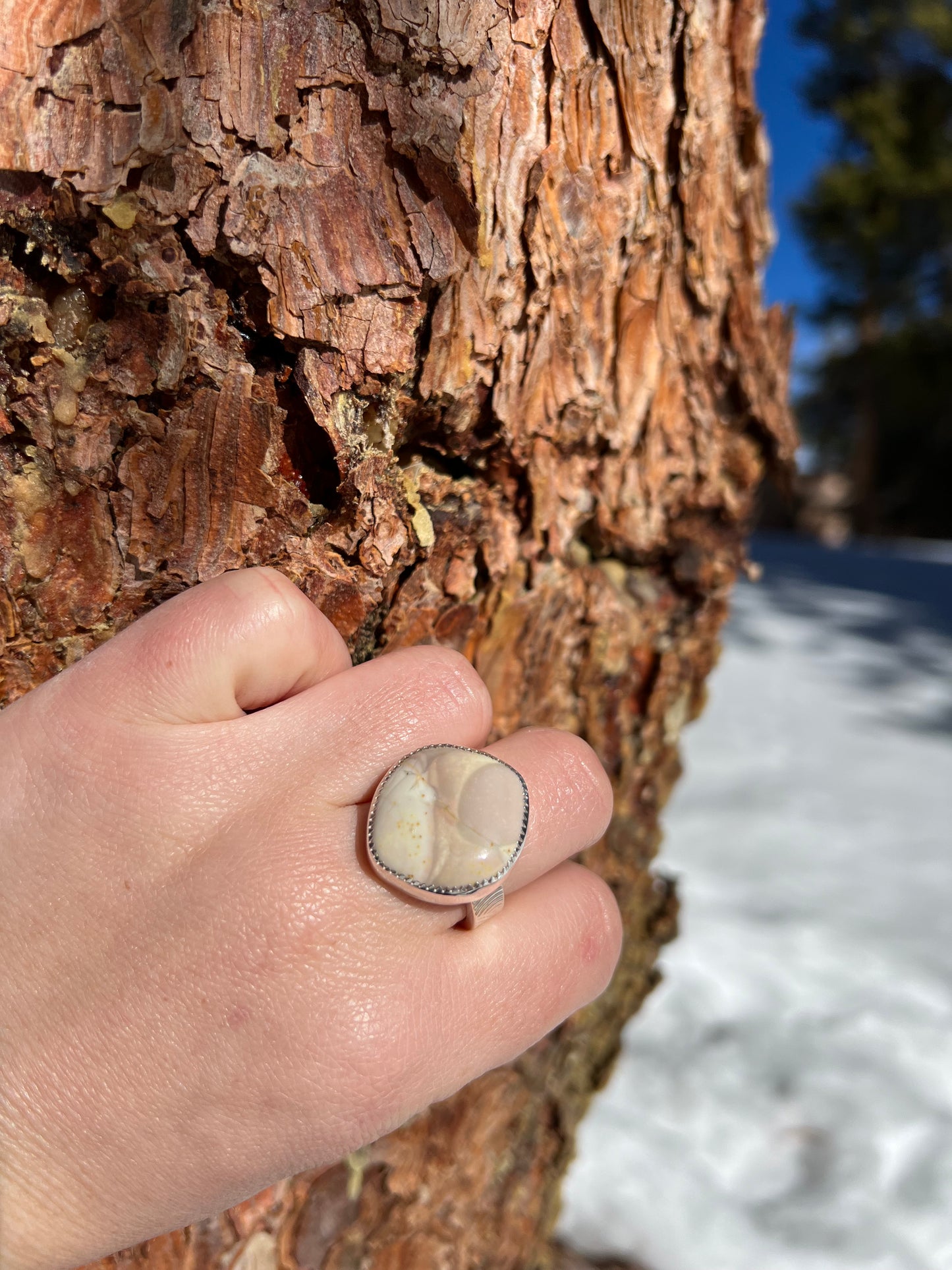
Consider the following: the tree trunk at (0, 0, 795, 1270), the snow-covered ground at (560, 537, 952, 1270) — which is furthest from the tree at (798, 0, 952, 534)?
the tree trunk at (0, 0, 795, 1270)

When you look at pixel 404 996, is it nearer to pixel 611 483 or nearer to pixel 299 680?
pixel 299 680

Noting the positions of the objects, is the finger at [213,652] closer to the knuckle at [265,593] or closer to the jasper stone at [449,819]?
the knuckle at [265,593]

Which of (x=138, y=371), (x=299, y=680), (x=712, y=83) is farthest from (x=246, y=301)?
(x=712, y=83)

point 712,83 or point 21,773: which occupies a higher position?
point 712,83

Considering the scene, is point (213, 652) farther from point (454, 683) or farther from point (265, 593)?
point (454, 683)

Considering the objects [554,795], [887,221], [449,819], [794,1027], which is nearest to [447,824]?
[449,819]

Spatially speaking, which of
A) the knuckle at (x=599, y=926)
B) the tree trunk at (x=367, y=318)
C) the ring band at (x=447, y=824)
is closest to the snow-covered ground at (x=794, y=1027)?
the tree trunk at (x=367, y=318)

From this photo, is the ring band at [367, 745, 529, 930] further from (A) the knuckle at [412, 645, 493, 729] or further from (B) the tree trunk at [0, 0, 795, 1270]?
(B) the tree trunk at [0, 0, 795, 1270]
